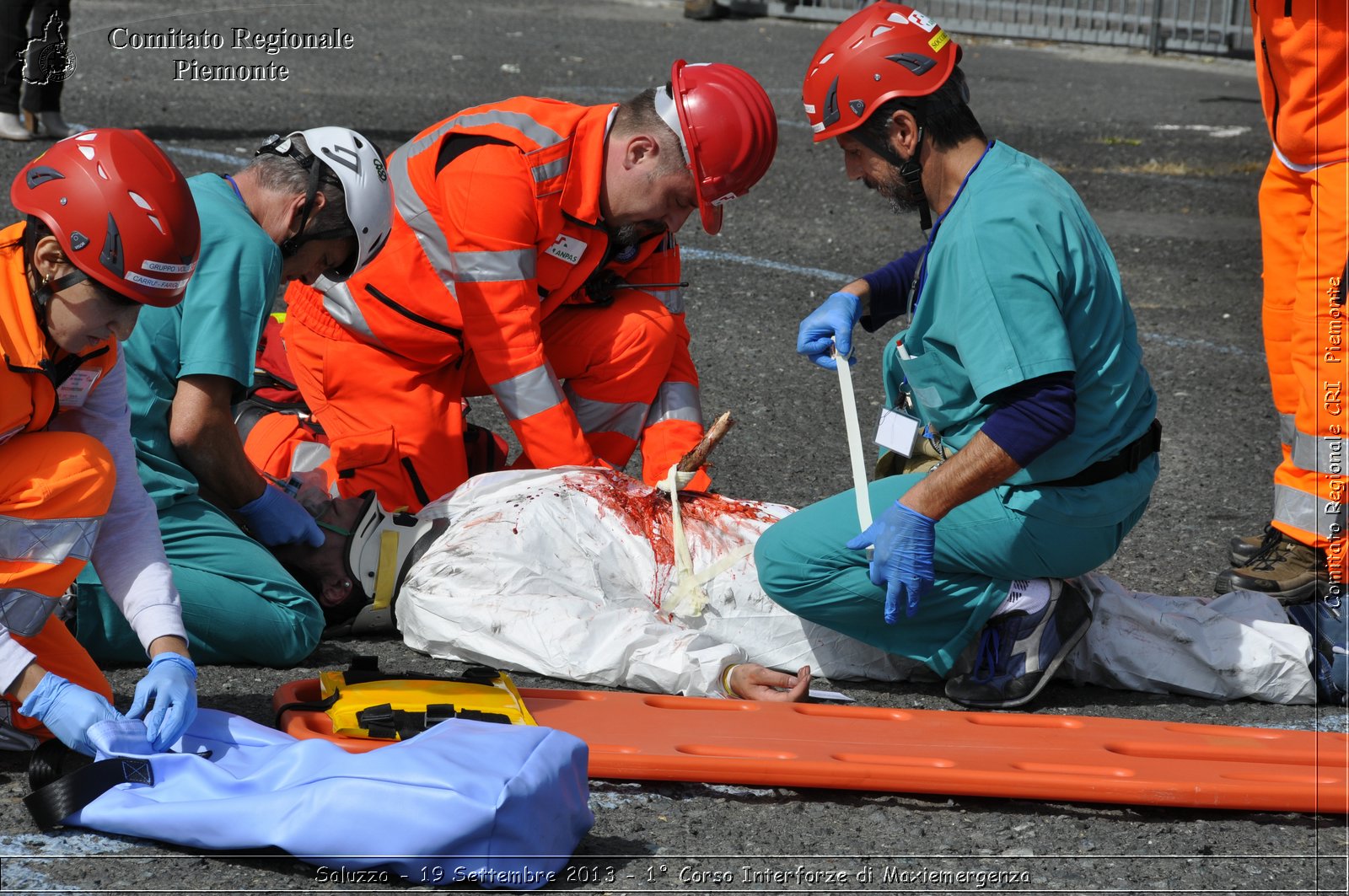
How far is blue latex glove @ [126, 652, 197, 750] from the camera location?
2.67 metres

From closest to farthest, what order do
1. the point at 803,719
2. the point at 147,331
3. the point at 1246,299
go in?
the point at 803,719 < the point at 147,331 < the point at 1246,299

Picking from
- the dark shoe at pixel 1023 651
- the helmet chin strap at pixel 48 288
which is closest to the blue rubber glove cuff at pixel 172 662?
the helmet chin strap at pixel 48 288

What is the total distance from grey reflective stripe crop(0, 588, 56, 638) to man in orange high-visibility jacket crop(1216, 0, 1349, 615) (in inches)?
129

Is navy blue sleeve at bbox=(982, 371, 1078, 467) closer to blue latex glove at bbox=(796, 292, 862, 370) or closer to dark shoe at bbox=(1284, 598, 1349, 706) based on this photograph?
blue latex glove at bbox=(796, 292, 862, 370)

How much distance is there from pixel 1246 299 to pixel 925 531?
474cm

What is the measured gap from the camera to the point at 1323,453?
4.34 m

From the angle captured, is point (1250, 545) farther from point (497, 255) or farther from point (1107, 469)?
point (497, 255)

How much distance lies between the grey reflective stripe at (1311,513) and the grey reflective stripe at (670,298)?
2.03 meters

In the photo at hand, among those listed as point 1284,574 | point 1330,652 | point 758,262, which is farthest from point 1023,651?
point 758,262

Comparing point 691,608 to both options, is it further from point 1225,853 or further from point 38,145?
point 38,145

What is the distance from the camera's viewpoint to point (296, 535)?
3.90 m

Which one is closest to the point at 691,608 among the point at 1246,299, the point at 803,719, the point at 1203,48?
the point at 803,719

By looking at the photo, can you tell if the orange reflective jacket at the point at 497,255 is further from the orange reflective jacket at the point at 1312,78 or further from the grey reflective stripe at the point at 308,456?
the orange reflective jacket at the point at 1312,78

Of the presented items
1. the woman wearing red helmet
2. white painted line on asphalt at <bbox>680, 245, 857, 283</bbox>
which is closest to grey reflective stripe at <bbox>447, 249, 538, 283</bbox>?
the woman wearing red helmet
